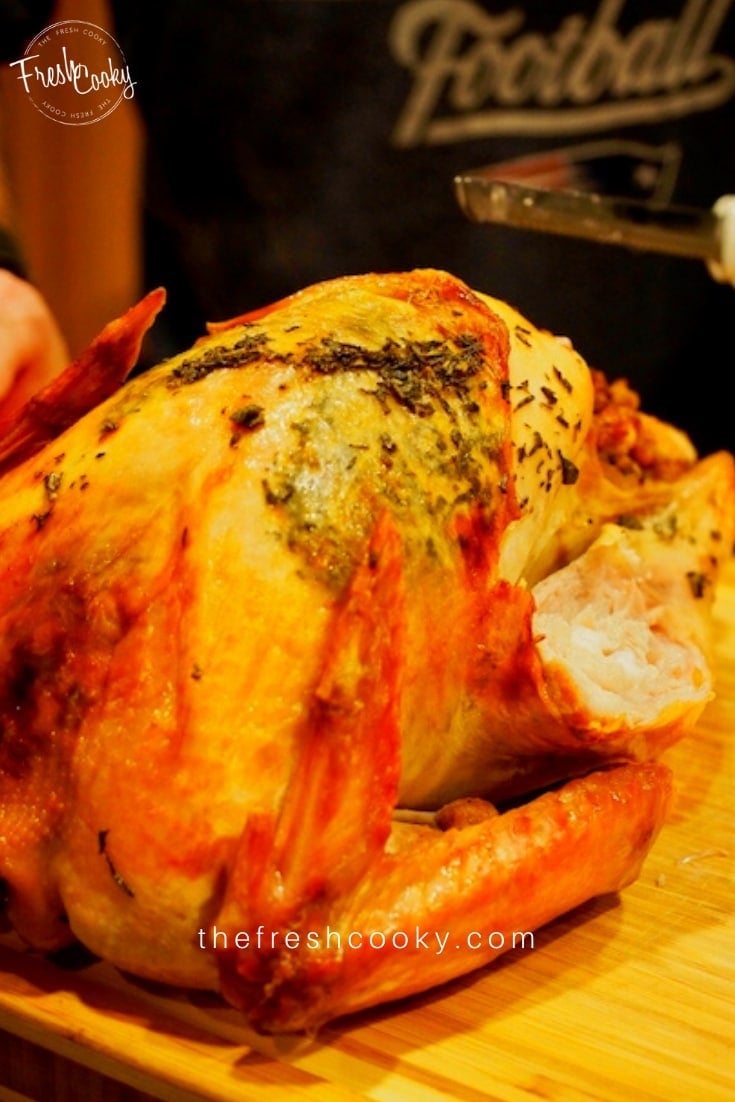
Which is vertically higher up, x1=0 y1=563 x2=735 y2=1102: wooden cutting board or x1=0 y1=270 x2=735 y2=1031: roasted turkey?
x1=0 y1=270 x2=735 y2=1031: roasted turkey

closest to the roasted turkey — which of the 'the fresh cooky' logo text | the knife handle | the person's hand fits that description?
the person's hand

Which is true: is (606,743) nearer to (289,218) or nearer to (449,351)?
(449,351)

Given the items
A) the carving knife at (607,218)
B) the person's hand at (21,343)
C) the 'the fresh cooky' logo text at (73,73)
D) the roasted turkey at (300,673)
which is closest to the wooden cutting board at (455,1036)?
the roasted turkey at (300,673)

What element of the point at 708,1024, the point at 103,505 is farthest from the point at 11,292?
the point at 708,1024

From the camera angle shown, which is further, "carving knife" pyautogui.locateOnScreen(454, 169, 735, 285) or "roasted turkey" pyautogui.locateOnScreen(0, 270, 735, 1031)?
"carving knife" pyautogui.locateOnScreen(454, 169, 735, 285)

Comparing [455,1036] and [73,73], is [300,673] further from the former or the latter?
[73,73]

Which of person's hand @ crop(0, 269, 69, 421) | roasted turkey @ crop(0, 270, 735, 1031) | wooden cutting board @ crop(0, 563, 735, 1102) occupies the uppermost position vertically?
person's hand @ crop(0, 269, 69, 421)

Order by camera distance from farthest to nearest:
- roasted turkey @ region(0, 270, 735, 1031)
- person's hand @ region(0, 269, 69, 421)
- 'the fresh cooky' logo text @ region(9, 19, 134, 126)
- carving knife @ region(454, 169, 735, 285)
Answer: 'the fresh cooky' logo text @ region(9, 19, 134, 126) → carving knife @ region(454, 169, 735, 285) → person's hand @ region(0, 269, 69, 421) → roasted turkey @ region(0, 270, 735, 1031)

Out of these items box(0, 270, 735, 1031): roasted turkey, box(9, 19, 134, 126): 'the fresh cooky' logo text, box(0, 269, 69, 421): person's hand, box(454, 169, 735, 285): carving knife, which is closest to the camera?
box(0, 270, 735, 1031): roasted turkey

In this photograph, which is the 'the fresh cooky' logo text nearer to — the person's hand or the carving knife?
the person's hand
